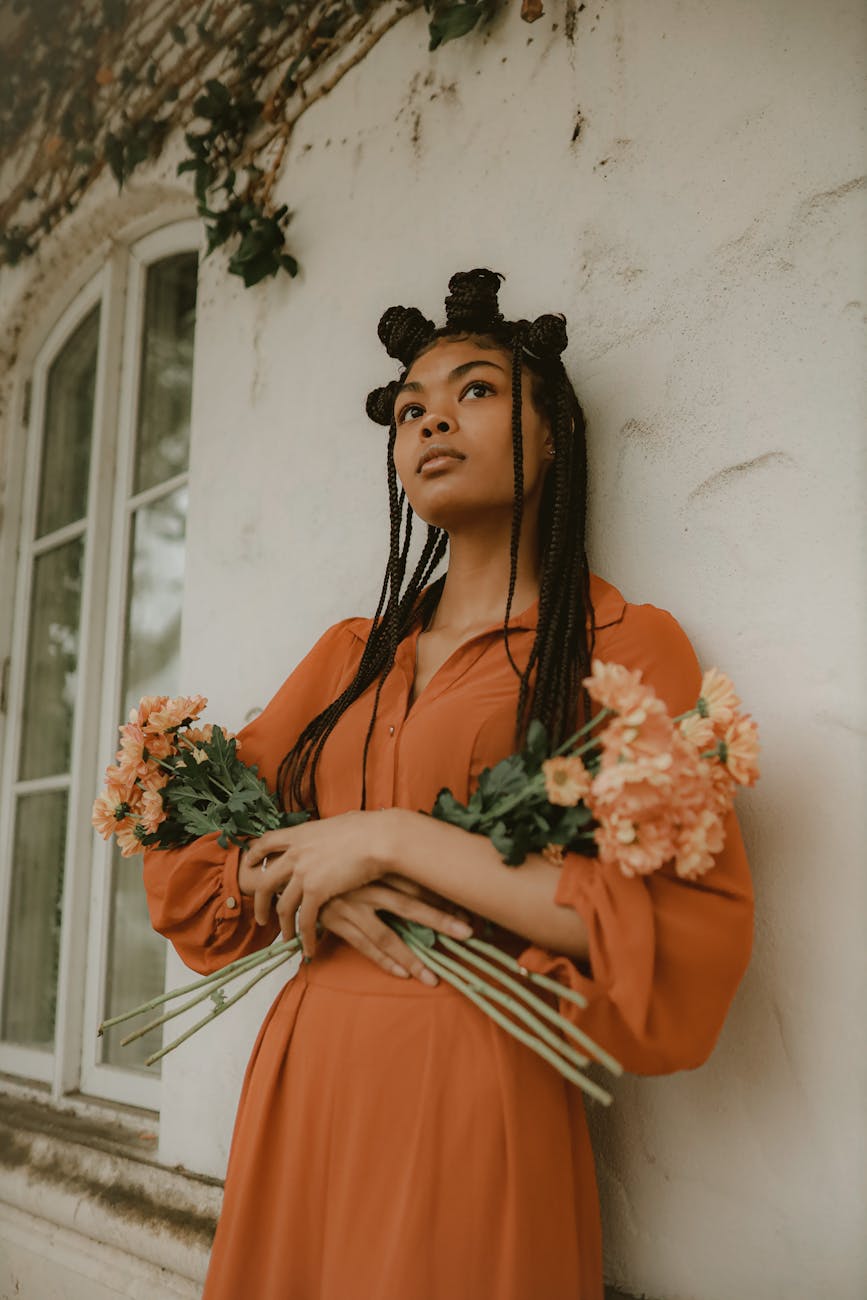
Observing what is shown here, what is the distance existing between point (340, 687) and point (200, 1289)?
45.0 inches

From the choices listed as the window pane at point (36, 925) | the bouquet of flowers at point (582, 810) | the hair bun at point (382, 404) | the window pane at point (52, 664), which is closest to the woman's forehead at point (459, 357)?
the hair bun at point (382, 404)

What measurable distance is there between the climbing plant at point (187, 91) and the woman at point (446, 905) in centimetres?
95

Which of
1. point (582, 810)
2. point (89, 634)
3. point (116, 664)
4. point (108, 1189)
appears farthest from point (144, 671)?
point (582, 810)

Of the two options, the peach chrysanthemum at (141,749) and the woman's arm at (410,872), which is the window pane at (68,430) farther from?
the woman's arm at (410,872)

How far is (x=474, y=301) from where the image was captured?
1514 millimetres

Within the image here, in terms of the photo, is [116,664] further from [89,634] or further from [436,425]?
[436,425]

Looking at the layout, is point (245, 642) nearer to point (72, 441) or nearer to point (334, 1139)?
point (334, 1139)

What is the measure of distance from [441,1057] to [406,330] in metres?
1.09

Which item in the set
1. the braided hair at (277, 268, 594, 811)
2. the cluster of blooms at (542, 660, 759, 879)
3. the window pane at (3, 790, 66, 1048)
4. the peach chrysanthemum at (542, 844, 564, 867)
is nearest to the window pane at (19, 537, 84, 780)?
the window pane at (3, 790, 66, 1048)

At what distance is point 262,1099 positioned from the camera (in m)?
1.31

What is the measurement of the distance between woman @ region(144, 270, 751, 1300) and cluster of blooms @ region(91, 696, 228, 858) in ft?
0.28

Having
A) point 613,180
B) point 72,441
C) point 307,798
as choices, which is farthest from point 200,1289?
point 72,441

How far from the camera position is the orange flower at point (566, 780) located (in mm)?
1078

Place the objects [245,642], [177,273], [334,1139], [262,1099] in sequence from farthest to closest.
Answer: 1. [177,273]
2. [245,642]
3. [262,1099]
4. [334,1139]
